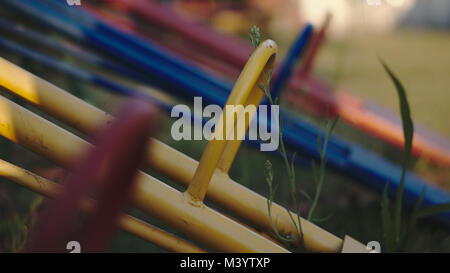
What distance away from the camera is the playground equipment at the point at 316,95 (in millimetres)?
1796

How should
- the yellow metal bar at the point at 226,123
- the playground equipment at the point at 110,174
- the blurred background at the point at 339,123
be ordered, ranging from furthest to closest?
the blurred background at the point at 339,123 < the yellow metal bar at the point at 226,123 < the playground equipment at the point at 110,174

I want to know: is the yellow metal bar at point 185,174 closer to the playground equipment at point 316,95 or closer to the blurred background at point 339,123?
the blurred background at point 339,123

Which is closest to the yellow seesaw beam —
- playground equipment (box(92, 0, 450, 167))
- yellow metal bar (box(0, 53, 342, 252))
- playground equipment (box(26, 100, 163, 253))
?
yellow metal bar (box(0, 53, 342, 252))

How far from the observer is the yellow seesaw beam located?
0.68 m

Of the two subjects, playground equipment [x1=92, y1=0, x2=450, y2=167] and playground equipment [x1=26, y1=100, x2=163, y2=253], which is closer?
playground equipment [x1=26, y1=100, x2=163, y2=253]

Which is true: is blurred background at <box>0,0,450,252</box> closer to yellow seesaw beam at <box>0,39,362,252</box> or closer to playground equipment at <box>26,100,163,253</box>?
yellow seesaw beam at <box>0,39,362,252</box>

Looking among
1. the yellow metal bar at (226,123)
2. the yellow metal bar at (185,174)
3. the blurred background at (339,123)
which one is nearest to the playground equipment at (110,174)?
the yellow metal bar at (226,123)

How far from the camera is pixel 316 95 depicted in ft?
6.27

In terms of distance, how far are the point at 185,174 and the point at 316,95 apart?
1.30 metres

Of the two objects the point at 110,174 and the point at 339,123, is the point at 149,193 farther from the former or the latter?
the point at 339,123

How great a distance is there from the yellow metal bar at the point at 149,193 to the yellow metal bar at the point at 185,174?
0.07 metres

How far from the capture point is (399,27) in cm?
1379

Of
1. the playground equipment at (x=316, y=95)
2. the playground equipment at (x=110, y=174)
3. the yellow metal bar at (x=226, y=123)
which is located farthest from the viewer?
the playground equipment at (x=316, y=95)
